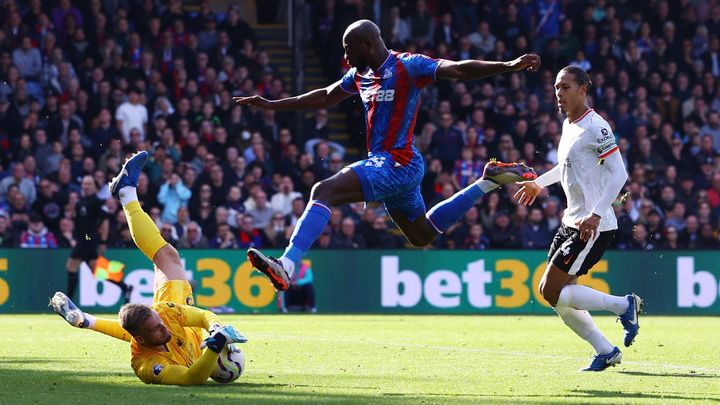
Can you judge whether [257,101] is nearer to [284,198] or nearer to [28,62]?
[284,198]

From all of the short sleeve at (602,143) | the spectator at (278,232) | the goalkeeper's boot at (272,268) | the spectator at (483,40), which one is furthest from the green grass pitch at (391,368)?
the spectator at (483,40)

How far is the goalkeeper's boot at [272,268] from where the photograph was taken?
28.9 feet

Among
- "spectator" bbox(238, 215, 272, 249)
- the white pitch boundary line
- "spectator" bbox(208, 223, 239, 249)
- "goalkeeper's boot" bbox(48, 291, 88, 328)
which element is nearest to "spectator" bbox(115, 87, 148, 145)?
"spectator" bbox(208, 223, 239, 249)

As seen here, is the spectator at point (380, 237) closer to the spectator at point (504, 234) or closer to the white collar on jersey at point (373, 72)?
the spectator at point (504, 234)

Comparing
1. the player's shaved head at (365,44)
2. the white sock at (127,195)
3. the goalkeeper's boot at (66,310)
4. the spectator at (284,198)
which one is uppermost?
the player's shaved head at (365,44)

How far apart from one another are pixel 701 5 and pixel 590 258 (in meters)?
19.8

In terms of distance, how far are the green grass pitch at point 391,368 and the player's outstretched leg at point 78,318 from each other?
35 cm

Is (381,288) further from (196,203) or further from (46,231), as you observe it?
(46,231)

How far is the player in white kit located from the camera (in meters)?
10.3

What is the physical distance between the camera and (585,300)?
10.5 meters

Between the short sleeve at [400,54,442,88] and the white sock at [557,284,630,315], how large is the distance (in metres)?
2.02

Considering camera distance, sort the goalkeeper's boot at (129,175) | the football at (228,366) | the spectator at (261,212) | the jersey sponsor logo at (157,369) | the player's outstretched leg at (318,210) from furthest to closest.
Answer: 1. the spectator at (261,212)
2. the goalkeeper's boot at (129,175)
3. the player's outstretched leg at (318,210)
4. the football at (228,366)
5. the jersey sponsor logo at (157,369)

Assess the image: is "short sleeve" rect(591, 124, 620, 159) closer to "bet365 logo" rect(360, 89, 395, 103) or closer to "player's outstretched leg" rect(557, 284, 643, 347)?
"player's outstretched leg" rect(557, 284, 643, 347)

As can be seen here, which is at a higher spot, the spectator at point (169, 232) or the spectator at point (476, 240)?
the spectator at point (169, 232)
